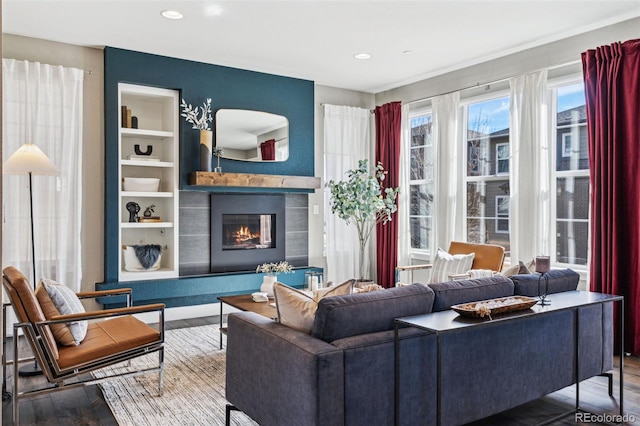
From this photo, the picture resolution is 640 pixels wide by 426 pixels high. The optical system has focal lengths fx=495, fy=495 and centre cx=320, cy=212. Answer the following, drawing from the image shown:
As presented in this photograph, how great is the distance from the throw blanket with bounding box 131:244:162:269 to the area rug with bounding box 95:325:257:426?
3.71ft

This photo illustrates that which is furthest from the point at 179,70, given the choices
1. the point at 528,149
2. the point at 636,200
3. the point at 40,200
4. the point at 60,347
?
Answer: the point at 636,200

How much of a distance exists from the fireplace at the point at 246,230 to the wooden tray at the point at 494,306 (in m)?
3.44

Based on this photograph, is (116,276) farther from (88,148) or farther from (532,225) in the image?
(532,225)

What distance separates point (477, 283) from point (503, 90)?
3.02 meters

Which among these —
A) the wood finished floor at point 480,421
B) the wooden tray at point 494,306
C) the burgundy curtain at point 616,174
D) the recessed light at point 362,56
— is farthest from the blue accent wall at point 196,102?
the wooden tray at point 494,306

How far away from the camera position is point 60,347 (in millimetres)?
2828

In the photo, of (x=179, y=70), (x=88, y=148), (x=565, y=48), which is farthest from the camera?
(x=179, y=70)

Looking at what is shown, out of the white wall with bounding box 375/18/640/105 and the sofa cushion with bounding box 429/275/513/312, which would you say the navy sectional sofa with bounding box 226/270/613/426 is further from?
the white wall with bounding box 375/18/640/105

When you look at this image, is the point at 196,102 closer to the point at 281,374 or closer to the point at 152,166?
the point at 152,166

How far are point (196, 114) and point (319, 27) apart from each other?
5.58ft

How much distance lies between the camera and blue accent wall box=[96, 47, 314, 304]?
15.8 feet

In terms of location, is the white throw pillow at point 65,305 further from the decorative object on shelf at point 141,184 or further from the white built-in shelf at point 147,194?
the decorative object on shelf at point 141,184

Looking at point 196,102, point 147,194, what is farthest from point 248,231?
point 196,102

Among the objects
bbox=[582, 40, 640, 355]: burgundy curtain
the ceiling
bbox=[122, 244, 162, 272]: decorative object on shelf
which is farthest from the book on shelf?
bbox=[582, 40, 640, 355]: burgundy curtain
